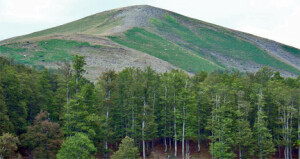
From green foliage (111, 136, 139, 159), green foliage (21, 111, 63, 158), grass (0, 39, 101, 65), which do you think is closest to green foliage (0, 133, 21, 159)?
green foliage (21, 111, 63, 158)

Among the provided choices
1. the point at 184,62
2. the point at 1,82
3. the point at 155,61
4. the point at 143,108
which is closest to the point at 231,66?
the point at 184,62

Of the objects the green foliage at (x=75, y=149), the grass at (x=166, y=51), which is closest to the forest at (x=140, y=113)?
the green foliage at (x=75, y=149)

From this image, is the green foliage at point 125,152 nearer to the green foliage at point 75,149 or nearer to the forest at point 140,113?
the forest at point 140,113

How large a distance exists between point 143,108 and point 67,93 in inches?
505

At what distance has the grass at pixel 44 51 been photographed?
4967 inches

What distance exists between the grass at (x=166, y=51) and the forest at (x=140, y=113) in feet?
337

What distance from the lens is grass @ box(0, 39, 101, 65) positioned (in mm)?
126162

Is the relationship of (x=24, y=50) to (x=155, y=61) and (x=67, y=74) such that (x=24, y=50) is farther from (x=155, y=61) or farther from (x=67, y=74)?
(x=67, y=74)

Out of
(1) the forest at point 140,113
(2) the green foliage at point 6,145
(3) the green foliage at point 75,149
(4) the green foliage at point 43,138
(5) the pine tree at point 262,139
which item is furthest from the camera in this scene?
(5) the pine tree at point 262,139

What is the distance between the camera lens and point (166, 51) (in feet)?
584

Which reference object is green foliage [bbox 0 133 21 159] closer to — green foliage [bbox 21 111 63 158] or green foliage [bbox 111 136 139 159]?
green foliage [bbox 21 111 63 158]

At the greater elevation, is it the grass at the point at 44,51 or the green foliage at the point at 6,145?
the grass at the point at 44,51

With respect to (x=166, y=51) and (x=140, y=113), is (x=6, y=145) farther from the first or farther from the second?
(x=166, y=51)

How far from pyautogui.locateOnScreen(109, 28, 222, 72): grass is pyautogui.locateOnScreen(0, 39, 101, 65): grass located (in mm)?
31244
